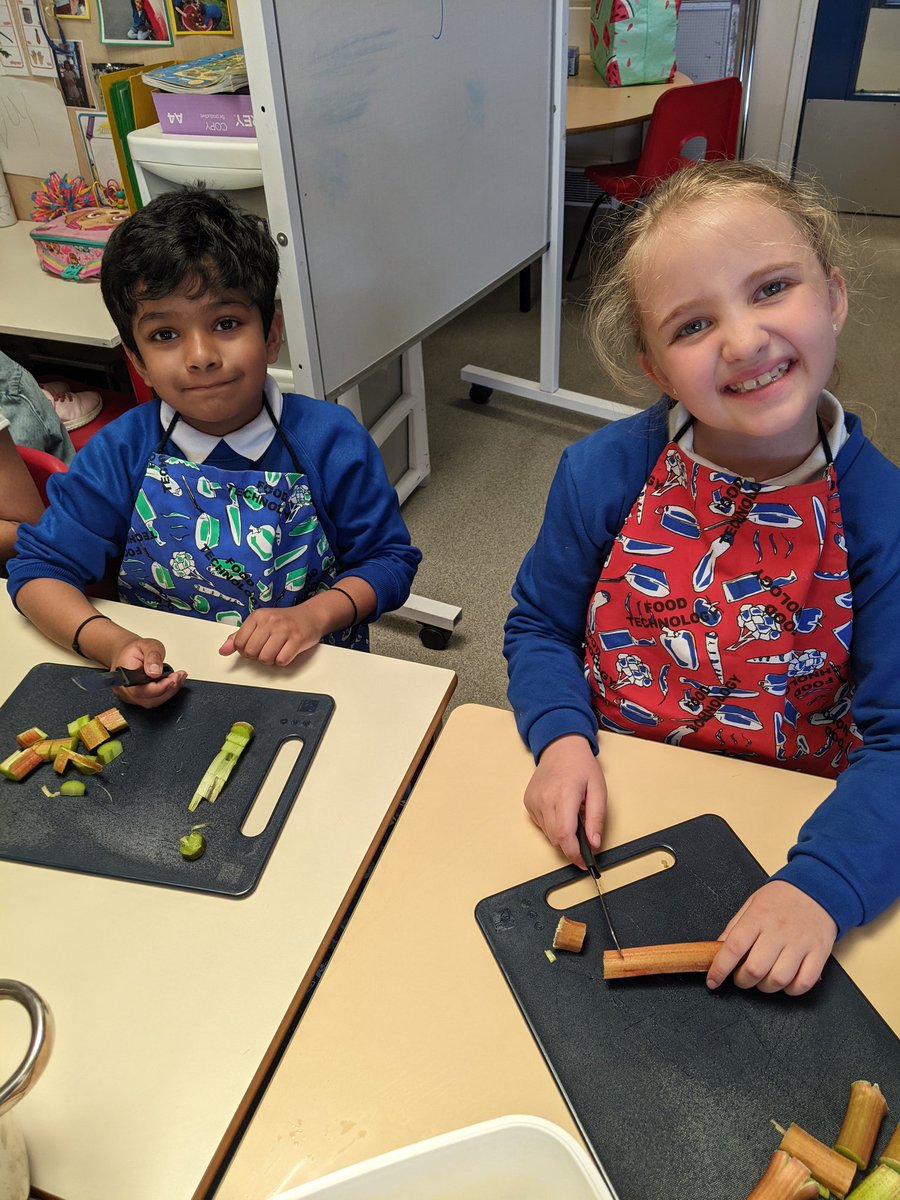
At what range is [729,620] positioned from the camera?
865mm

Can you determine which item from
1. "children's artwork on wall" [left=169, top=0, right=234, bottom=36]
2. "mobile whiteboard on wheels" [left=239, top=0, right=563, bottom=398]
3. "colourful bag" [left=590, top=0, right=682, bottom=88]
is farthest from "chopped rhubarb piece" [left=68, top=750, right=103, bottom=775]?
"colourful bag" [left=590, top=0, right=682, bottom=88]

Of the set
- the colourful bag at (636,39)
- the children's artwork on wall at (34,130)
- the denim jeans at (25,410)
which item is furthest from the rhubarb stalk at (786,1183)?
the colourful bag at (636,39)

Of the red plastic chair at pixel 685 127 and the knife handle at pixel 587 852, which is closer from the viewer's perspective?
the knife handle at pixel 587 852

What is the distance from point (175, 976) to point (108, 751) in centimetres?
25

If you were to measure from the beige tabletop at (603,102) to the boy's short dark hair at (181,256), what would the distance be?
191 centimetres

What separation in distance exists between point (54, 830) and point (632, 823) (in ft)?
1.64

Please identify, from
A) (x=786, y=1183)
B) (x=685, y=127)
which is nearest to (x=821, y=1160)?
(x=786, y=1183)

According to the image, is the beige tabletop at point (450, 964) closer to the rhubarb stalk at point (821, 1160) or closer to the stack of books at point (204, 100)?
the rhubarb stalk at point (821, 1160)

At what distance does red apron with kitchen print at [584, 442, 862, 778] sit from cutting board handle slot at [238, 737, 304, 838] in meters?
0.36

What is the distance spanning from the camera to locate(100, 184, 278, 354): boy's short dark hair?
3.32 ft

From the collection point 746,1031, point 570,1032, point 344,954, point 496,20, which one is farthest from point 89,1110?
point 496,20

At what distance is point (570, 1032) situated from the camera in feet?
1.95

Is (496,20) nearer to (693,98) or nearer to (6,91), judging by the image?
(693,98)

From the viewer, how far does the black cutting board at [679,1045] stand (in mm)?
536
